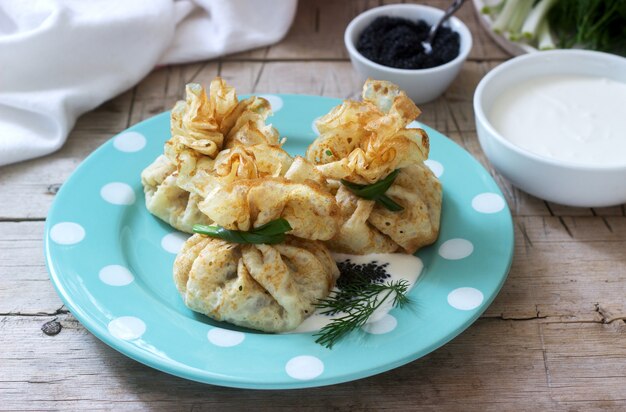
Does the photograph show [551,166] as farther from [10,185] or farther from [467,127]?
[10,185]

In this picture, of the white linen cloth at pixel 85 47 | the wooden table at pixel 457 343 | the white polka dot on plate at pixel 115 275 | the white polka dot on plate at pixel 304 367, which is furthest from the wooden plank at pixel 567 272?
the white linen cloth at pixel 85 47

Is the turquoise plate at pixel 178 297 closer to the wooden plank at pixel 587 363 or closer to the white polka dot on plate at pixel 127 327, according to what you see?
the white polka dot on plate at pixel 127 327

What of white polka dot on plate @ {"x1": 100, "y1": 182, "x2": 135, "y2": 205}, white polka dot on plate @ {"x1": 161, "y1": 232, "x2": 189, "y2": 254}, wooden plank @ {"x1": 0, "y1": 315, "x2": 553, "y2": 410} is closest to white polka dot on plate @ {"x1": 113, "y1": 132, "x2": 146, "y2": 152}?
white polka dot on plate @ {"x1": 100, "y1": 182, "x2": 135, "y2": 205}

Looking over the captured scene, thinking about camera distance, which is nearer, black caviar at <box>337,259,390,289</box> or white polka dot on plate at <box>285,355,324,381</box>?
white polka dot on plate at <box>285,355,324,381</box>

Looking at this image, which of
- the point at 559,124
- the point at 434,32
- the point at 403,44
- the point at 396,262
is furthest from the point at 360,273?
the point at 434,32

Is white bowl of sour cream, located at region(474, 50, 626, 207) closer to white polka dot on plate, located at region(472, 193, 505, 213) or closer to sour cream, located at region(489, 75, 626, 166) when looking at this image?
sour cream, located at region(489, 75, 626, 166)
